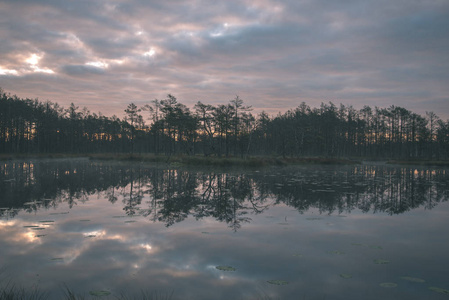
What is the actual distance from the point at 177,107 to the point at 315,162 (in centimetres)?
3263

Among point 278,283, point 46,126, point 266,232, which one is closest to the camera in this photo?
point 278,283

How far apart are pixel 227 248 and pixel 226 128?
54.1 metres

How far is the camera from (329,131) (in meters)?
84.2

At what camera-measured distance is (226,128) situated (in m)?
60.3

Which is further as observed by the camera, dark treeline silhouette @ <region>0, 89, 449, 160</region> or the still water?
dark treeline silhouette @ <region>0, 89, 449, 160</region>

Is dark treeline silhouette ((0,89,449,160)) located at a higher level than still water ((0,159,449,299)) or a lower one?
higher

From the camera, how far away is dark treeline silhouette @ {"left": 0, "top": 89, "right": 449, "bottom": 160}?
6147 cm

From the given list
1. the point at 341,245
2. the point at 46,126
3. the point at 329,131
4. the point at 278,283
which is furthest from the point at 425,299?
the point at 46,126

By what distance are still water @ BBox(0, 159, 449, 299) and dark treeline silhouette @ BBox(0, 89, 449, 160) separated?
45379 mm

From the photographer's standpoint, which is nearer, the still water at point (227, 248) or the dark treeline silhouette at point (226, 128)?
the still water at point (227, 248)

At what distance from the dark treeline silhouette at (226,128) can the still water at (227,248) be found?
45.4 m

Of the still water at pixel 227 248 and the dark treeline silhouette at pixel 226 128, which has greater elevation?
the dark treeline silhouette at pixel 226 128

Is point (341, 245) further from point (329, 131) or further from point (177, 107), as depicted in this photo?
point (329, 131)

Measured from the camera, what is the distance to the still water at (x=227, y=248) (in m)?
4.71
